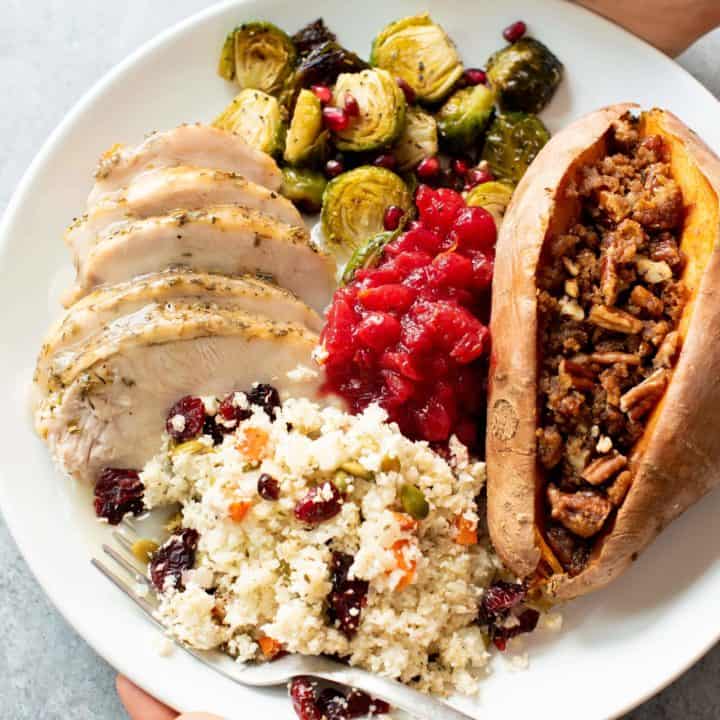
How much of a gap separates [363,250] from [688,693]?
7.94ft

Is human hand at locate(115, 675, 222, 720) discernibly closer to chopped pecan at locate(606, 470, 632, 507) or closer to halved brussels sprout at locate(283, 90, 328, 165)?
chopped pecan at locate(606, 470, 632, 507)

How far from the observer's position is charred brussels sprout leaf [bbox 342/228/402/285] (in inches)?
161

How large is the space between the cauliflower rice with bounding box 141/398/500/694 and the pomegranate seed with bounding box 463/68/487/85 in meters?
1.73

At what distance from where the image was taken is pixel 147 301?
12.1ft

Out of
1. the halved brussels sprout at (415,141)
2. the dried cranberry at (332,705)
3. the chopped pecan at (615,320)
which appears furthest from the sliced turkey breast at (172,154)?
the dried cranberry at (332,705)

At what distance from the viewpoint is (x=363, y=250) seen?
4.10 meters

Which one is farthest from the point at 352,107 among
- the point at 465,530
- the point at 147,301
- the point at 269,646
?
the point at 269,646

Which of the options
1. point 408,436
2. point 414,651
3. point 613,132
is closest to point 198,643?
point 414,651

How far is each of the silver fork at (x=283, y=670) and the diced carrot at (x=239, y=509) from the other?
1.79 ft

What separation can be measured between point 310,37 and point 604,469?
2477 mm

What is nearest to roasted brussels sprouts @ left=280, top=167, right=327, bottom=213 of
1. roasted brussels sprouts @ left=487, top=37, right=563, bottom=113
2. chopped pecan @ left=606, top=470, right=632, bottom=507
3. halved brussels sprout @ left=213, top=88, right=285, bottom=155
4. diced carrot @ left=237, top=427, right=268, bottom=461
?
halved brussels sprout @ left=213, top=88, right=285, bottom=155

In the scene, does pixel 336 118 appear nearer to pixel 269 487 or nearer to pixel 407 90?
pixel 407 90

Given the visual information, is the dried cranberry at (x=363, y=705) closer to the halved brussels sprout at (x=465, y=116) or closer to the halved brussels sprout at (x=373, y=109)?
the halved brussels sprout at (x=373, y=109)

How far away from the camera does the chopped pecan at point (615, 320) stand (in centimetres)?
335
